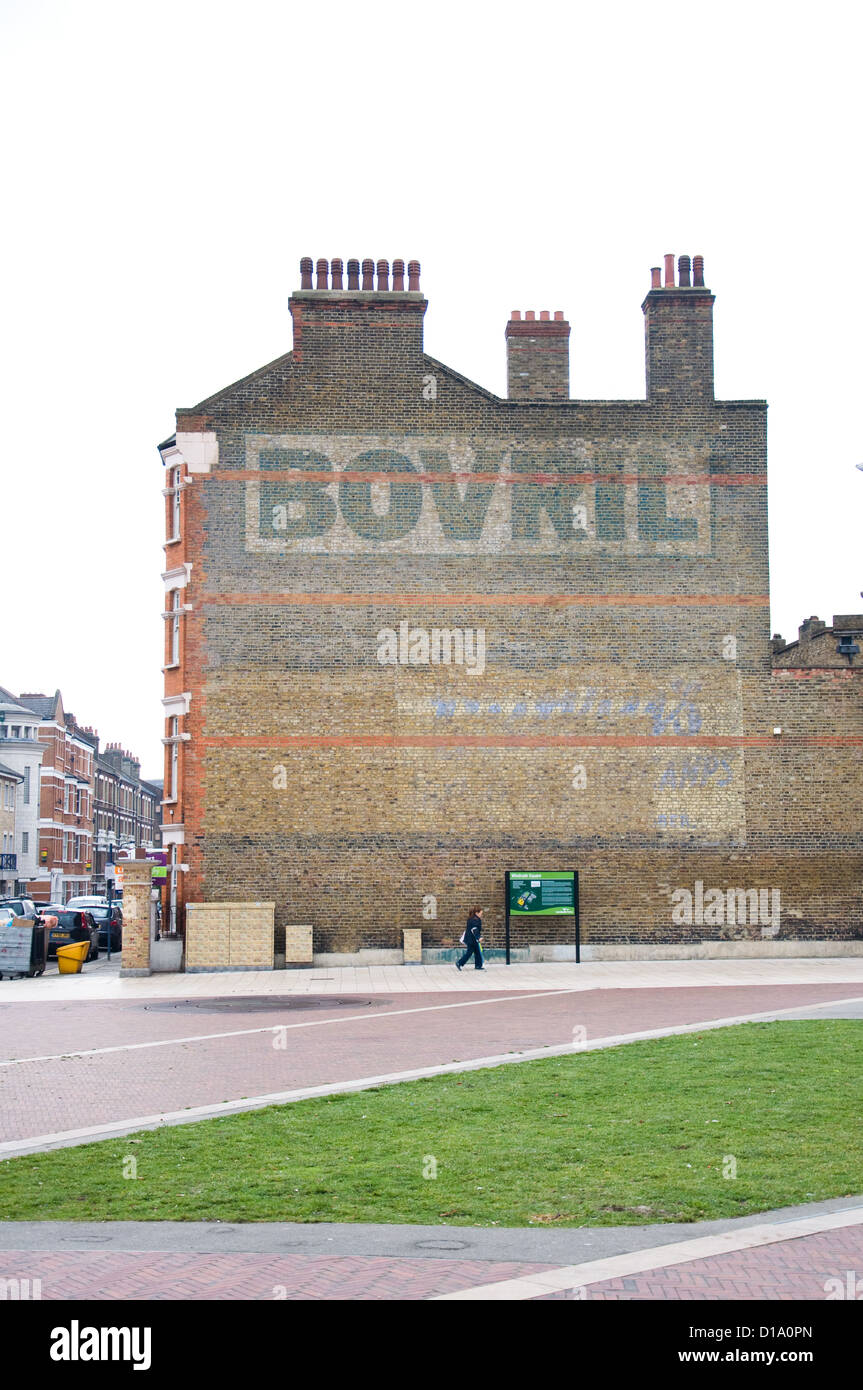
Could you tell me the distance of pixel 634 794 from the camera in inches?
1219

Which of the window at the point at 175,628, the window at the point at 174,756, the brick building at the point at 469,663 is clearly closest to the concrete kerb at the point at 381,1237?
the brick building at the point at 469,663

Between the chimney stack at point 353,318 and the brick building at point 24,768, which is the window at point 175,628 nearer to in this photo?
the chimney stack at point 353,318

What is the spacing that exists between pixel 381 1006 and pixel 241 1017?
251 cm

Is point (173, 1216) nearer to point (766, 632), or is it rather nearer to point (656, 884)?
point (656, 884)

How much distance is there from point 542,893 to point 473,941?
2.24 metres

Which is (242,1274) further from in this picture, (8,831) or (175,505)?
(8,831)

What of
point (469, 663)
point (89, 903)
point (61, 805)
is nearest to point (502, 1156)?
point (469, 663)

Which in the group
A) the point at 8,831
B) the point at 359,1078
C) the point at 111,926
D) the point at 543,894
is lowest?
the point at 111,926

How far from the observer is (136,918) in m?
29.8

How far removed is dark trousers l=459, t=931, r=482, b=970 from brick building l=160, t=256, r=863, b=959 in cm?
144

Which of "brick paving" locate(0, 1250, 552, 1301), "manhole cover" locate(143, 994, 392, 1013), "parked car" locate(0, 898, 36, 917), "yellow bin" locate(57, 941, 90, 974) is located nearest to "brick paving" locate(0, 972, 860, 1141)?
"manhole cover" locate(143, 994, 392, 1013)

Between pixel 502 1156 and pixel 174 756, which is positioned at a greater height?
pixel 174 756

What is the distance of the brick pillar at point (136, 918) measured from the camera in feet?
97.1

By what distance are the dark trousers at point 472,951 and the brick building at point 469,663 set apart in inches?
56.7
